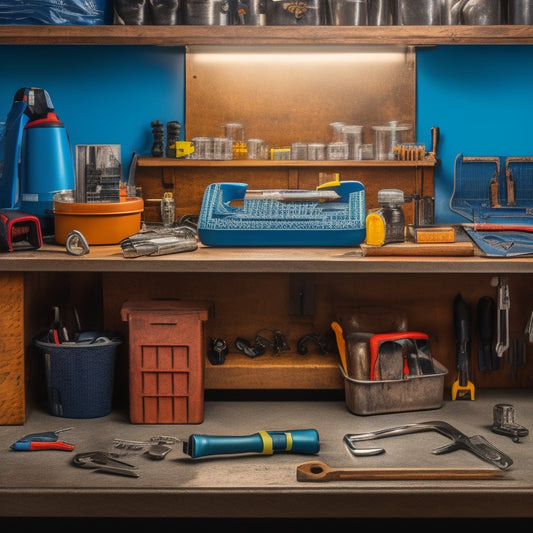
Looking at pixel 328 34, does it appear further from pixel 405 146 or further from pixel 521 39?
pixel 521 39

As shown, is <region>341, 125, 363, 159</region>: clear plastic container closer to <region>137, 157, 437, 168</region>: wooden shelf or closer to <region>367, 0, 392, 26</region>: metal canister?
<region>137, 157, 437, 168</region>: wooden shelf

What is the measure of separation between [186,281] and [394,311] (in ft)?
2.68

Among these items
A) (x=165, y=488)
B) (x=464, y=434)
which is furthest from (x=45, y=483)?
(x=464, y=434)

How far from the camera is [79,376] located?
2.80 meters

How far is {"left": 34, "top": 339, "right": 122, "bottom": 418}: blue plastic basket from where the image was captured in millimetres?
2781

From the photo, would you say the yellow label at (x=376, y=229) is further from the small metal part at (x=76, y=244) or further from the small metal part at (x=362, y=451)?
the small metal part at (x=76, y=244)

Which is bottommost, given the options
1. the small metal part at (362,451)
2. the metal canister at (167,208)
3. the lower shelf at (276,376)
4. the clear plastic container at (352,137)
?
the small metal part at (362,451)

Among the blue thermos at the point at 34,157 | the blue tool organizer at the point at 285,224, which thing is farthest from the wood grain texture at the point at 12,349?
the blue tool organizer at the point at 285,224

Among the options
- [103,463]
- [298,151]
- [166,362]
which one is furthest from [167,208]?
[103,463]

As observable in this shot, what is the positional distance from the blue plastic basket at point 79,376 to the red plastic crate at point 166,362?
0.37ft

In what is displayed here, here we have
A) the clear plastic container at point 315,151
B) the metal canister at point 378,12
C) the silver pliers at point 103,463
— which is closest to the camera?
the silver pliers at point 103,463

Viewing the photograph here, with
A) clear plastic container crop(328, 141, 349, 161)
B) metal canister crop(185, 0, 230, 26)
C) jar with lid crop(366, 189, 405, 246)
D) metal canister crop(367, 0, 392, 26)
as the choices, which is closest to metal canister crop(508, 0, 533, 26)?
metal canister crop(367, 0, 392, 26)

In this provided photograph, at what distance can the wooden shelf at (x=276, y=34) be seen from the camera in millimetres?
3688

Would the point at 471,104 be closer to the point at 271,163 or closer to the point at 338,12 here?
the point at 338,12
